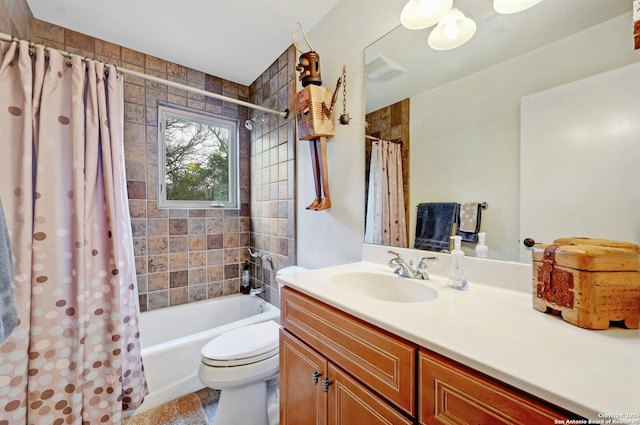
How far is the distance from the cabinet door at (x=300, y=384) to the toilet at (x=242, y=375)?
274mm

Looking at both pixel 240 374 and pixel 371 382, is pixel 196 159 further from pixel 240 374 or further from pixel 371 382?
pixel 371 382

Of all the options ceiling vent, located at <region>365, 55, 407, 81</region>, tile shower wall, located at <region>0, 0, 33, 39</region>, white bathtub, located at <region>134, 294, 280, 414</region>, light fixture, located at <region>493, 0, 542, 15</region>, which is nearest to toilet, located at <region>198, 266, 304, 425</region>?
white bathtub, located at <region>134, 294, 280, 414</region>

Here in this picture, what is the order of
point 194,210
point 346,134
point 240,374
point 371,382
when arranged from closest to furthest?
point 371,382
point 240,374
point 346,134
point 194,210

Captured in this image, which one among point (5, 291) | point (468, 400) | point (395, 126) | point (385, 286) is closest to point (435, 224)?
point (385, 286)

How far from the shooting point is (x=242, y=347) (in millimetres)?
1333

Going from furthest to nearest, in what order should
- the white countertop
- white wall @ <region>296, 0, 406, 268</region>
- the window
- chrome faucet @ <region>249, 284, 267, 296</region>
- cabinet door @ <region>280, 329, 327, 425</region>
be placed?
chrome faucet @ <region>249, 284, 267, 296</region>
the window
white wall @ <region>296, 0, 406, 268</region>
cabinet door @ <region>280, 329, 327, 425</region>
the white countertop

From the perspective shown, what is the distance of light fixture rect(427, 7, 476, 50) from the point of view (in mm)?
1022

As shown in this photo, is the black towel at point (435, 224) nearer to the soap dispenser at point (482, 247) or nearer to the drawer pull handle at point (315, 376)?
the soap dispenser at point (482, 247)

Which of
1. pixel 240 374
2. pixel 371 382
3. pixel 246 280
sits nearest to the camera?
pixel 371 382

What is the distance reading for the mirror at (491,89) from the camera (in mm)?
758

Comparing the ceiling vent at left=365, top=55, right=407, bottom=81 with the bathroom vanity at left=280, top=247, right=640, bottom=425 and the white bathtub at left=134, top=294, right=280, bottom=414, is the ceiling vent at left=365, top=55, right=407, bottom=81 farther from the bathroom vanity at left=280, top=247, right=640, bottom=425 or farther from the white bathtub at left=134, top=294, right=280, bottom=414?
the white bathtub at left=134, top=294, right=280, bottom=414

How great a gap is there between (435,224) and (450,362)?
0.69 m

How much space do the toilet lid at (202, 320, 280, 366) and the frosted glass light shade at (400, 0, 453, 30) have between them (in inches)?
66.6

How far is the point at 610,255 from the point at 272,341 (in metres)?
1.37
